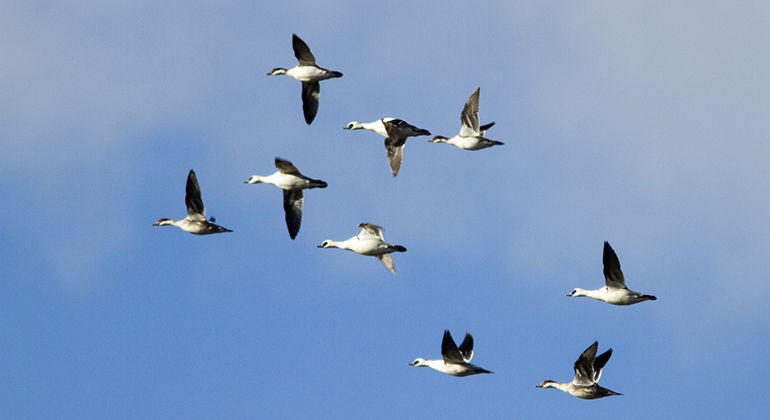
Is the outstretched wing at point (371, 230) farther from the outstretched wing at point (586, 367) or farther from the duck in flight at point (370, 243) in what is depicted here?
the outstretched wing at point (586, 367)

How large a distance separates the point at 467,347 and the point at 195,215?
8.38m

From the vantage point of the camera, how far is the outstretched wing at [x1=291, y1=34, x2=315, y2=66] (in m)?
39.6

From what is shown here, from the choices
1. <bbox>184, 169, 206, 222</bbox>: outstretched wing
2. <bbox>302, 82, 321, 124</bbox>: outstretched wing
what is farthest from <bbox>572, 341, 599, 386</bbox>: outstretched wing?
<bbox>302, 82, 321, 124</bbox>: outstretched wing

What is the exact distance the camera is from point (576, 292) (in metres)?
36.8

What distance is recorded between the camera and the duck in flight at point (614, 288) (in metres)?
34.6

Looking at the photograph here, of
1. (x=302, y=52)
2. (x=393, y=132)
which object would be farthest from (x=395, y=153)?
(x=302, y=52)

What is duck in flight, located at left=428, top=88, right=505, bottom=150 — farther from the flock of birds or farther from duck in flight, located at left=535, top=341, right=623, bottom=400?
duck in flight, located at left=535, top=341, right=623, bottom=400

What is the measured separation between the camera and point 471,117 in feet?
129

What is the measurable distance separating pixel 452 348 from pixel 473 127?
8066 millimetres

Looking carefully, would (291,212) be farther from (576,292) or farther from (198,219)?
(576,292)

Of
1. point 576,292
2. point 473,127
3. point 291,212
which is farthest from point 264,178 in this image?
point 576,292

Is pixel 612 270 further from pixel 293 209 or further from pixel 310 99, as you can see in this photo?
pixel 310 99

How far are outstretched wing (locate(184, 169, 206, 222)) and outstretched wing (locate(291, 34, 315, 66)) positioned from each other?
592 centimetres

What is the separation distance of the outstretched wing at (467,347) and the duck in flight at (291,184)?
19.3 feet
